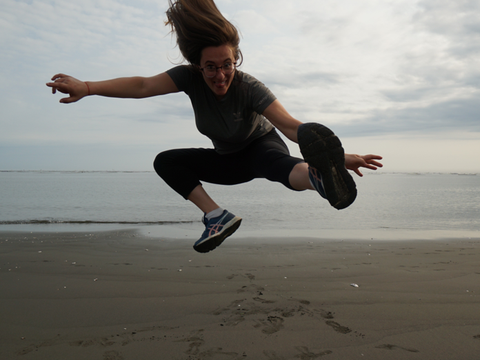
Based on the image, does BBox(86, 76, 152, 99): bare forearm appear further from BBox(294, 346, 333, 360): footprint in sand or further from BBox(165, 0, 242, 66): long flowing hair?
BBox(294, 346, 333, 360): footprint in sand

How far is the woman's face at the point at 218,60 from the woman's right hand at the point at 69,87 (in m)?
0.81

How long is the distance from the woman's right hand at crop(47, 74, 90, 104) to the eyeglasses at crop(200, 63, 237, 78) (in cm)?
82

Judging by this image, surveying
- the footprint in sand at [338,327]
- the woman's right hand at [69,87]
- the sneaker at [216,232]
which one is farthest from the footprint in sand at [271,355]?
the woman's right hand at [69,87]

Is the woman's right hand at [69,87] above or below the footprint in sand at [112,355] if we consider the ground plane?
above

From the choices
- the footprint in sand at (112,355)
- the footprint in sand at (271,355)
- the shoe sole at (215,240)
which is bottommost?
the footprint in sand at (112,355)

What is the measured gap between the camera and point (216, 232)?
8.79 ft

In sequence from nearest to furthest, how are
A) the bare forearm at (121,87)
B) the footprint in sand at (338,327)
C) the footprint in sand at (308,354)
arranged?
the bare forearm at (121,87) < the footprint in sand at (308,354) < the footprint in sand at (338,327)

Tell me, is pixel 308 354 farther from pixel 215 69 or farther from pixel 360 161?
pixel 215 69

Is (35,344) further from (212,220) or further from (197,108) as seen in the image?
(197,108)

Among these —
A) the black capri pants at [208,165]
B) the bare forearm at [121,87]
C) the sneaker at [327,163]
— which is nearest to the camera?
the sneaker at [327,163]

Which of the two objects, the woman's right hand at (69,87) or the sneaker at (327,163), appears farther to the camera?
the woman's right hand at (69,87)

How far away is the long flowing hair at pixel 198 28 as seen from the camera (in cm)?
233

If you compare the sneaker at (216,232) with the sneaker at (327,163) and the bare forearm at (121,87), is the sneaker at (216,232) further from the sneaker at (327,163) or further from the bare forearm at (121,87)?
the bare forearm at (121,87)

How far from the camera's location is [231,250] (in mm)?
6844
